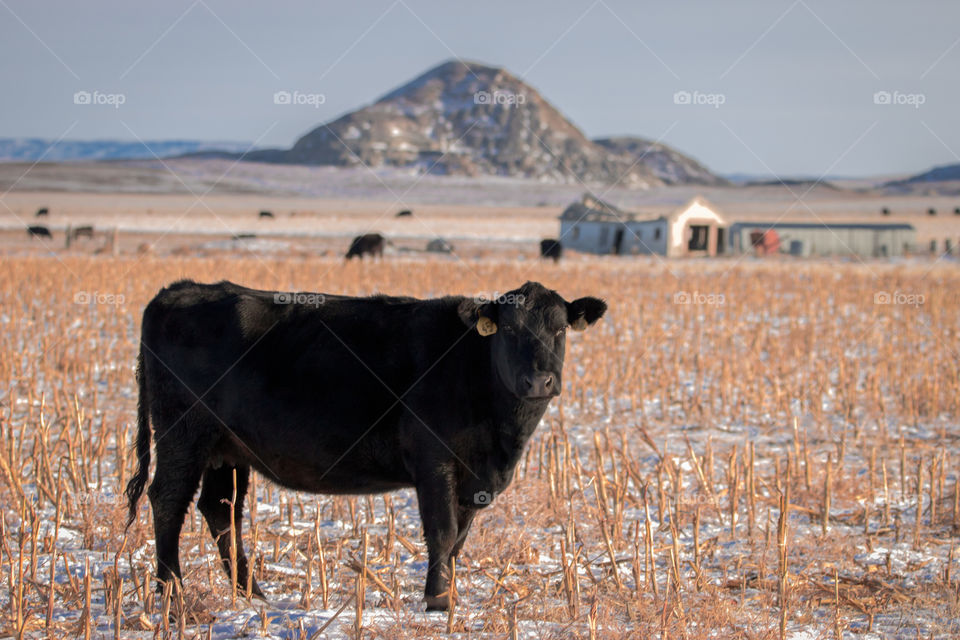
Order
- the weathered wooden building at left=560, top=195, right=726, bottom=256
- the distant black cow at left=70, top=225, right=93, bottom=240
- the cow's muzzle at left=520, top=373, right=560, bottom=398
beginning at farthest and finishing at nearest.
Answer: the weathered wooden building at left=560, top=195, right=726, bottom=256 → the distant black cow at left=70, top=225, right=93, bottom=240 → the cow's muzzle at left=520, top=373, right=560, bottom=398

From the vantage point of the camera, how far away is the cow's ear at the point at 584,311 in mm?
5484

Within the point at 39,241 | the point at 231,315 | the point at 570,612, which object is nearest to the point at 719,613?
the point at 570,612

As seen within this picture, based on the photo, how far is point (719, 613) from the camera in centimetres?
466

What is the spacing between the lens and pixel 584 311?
549 cm

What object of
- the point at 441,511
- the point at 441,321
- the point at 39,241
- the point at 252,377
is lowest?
the point at 441,511

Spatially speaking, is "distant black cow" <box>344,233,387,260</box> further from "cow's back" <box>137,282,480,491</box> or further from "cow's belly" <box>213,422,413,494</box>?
"cow's belly" <box>213,422,413,494</box>

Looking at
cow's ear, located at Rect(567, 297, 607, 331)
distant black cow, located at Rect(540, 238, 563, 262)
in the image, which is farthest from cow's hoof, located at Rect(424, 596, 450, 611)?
distant black cow, located at Rect(540, 238, 563, 262)

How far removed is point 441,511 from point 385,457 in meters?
0.45

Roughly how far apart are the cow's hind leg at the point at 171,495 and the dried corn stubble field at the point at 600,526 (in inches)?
7.6

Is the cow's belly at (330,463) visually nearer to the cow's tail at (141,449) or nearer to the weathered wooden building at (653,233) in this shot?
the cow's tail at (141,449)

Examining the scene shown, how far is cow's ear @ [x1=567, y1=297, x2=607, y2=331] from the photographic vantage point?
216 inches

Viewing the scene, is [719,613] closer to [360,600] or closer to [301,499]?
[360,600]

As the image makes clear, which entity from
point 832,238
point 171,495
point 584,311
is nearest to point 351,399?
point 171,495

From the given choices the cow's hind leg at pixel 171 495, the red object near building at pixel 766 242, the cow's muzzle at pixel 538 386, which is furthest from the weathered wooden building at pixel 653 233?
the cow's hind leg at pixel 171 495
